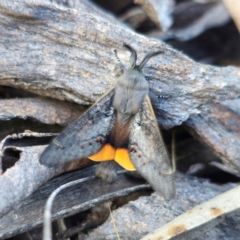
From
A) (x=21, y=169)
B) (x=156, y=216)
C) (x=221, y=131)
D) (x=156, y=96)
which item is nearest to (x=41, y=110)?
(x=21, y=169)

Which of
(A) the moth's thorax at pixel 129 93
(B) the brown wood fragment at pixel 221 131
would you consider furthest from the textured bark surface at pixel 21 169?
(B) the brown wood fragment at pixel 221 131

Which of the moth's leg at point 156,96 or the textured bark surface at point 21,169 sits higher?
the moth's leg at point 156,96

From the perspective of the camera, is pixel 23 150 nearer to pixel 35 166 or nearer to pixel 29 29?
pixel 35 166

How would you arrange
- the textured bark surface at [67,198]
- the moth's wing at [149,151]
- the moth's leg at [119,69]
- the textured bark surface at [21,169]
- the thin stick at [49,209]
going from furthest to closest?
the moth's leg at [119,69]
the moth's wing at [149,151]
the textured bark surface at [67,198]
the textured bark surface at [21,169]
the thin stick at [49,209]

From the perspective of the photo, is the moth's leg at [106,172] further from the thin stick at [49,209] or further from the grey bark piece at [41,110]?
the grey bark piece at [41,110]

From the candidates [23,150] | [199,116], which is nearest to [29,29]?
[23,150]

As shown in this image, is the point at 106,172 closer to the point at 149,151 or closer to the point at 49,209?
the point at 149,151
